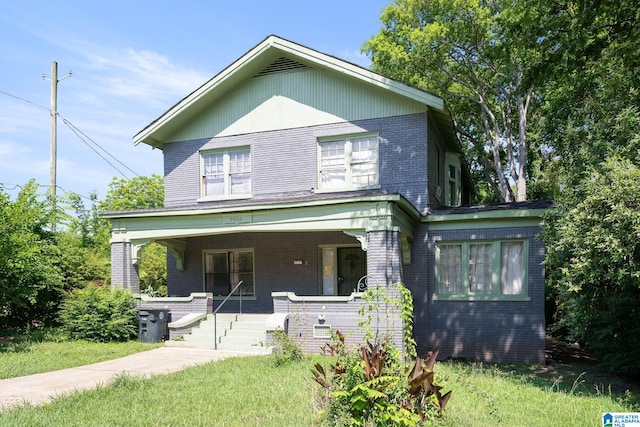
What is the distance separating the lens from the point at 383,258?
1189 cm

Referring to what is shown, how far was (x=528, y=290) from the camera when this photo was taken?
515 inches

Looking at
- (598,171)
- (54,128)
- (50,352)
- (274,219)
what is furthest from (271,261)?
(54,128)

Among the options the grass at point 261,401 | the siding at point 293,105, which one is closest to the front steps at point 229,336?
the grass at point 261,401

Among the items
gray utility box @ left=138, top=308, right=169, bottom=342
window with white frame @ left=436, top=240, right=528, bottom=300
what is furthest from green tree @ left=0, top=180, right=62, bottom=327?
window with white frame @ left=436, top=240, right=528, bottom=300

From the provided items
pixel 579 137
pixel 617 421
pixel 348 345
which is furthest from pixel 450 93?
pixel 617 421

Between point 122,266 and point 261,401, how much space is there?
28.8 feet

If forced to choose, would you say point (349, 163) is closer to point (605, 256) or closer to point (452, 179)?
point (452, 179)

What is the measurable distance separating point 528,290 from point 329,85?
324 inches

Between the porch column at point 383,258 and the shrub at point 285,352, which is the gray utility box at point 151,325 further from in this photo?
the porch column at point 383,258

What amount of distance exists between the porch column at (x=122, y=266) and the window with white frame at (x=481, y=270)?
9.01 meters

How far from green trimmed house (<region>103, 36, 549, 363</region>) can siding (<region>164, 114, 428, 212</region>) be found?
4 cm

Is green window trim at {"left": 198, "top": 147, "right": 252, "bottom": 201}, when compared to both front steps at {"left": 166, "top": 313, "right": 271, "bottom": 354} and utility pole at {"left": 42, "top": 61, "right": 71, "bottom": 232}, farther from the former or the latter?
utility pole at {"left": 42, "top": 61, "right": 71, "bottom": 232}

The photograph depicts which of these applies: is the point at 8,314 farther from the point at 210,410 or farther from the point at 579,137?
the point at 579,137

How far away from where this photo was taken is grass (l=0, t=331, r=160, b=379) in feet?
33.1
